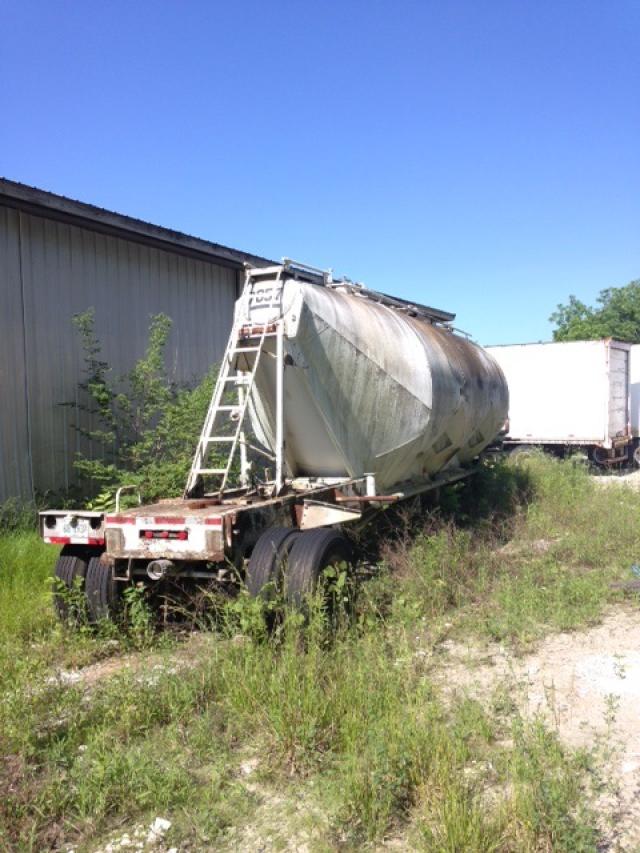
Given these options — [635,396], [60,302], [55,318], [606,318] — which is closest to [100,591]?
[55,318]

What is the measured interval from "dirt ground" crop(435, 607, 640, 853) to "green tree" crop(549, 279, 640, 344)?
3209 cm

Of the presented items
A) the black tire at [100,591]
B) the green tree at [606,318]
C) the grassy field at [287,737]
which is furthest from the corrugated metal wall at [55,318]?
the green tree at [606,318]

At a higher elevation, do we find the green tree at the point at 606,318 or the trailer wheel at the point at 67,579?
the green tree at the point at 606,318

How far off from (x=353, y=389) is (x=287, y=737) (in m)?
4.25

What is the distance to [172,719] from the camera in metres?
4.20

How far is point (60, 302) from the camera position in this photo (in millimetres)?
9781

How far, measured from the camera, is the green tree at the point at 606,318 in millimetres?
35812

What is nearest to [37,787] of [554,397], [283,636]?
[283,636]

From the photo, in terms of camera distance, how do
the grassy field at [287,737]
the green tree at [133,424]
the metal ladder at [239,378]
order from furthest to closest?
1. the green tree at [133,424]
2. the metal ladder at [239,378]
3. the grassy field at [287,737]

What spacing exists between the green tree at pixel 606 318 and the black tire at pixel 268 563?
1295 inches

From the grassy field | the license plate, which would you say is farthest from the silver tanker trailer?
the grassy field

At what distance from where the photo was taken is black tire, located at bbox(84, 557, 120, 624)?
5820mm

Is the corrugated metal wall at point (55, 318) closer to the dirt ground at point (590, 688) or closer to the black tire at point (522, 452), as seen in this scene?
the dirt ground at point (590, 688)

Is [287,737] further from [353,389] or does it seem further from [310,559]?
[353,389]
